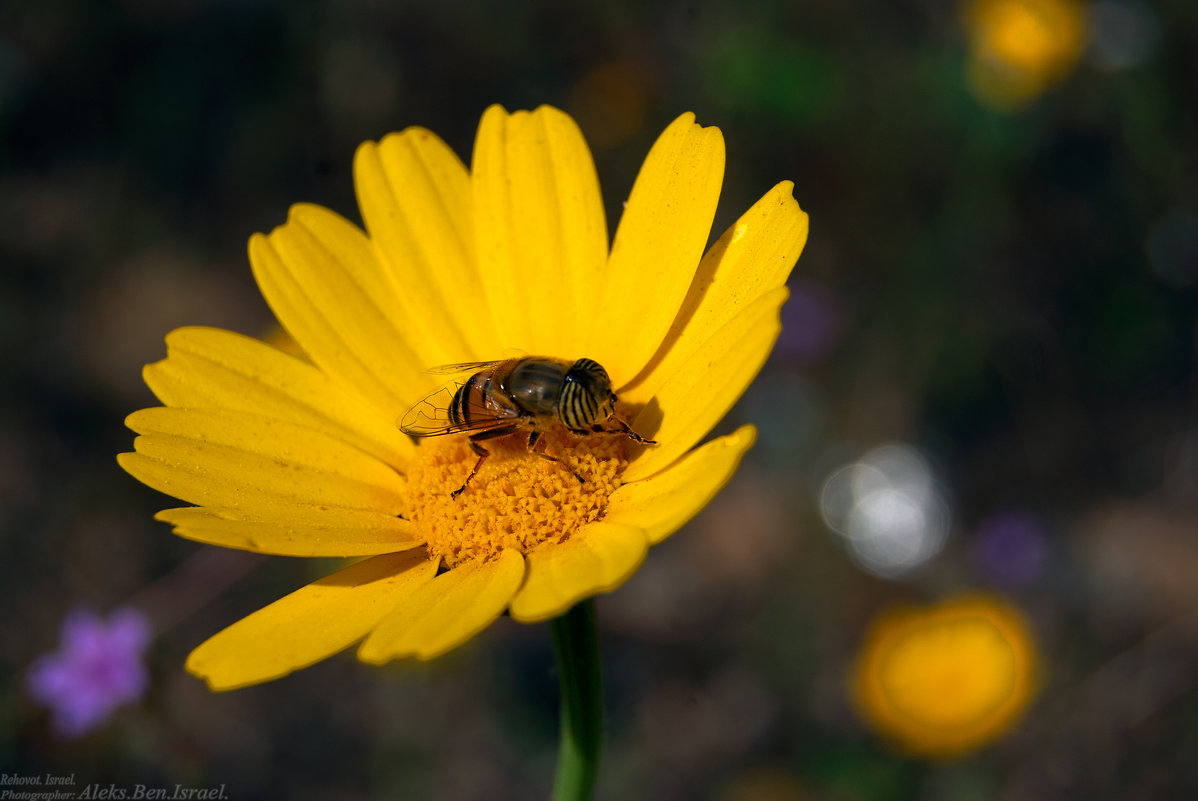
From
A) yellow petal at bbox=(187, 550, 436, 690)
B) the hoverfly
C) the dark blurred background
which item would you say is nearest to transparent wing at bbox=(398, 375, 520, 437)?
the hoverfly

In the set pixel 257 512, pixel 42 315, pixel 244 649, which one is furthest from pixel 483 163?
pixel 42 315

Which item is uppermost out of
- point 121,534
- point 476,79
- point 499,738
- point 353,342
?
point 476,79

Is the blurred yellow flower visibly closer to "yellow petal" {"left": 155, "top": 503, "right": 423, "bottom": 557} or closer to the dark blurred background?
the dark blurred background

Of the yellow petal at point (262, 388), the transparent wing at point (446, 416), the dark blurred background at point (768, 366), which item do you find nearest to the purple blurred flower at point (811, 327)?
the dark blurred background at point (768, 366)

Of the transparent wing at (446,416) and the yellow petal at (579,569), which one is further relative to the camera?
the transparent wing at (446,416)

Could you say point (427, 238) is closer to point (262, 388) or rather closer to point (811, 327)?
point (262, 388)

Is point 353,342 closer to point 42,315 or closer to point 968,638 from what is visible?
point 968,638

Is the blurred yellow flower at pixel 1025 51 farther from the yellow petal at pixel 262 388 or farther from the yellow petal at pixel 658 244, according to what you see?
the yellow petal at pixel 262 388
